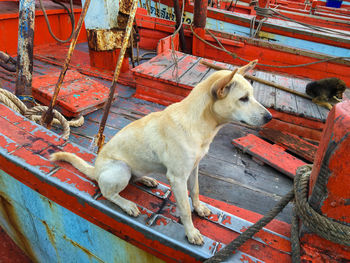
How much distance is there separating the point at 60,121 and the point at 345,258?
8.46ft

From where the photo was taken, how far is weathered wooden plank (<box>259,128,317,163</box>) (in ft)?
9.32

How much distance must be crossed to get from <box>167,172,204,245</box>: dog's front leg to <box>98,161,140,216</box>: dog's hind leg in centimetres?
32

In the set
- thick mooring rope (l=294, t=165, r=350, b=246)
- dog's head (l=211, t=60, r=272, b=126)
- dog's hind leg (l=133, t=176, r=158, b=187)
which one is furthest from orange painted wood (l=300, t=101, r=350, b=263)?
dog's hind leg (l=133, t=176, r=158, b=187)

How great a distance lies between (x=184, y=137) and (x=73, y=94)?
97.1 inches

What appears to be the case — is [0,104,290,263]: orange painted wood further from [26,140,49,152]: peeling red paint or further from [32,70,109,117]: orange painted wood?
[32,70,109,117]: orange painted wood

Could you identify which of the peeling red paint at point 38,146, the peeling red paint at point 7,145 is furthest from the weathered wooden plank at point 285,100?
the peeling red paint at point 7,145

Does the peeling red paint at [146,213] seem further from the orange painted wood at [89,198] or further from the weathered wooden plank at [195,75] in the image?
the weathered wooden plank at [195,75]

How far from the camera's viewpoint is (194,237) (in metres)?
1.40

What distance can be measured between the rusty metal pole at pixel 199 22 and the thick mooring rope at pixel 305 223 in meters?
4.41

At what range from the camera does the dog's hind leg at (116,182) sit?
1.54 meters

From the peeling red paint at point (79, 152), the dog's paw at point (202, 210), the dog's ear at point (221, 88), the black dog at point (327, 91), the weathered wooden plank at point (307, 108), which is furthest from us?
the black dog at point (327, 91)

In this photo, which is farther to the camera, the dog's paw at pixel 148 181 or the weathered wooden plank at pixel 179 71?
the weathered wooden plank at pixel 179 71

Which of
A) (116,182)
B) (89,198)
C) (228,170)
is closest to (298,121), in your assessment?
(228,170)

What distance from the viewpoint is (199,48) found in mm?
5566
